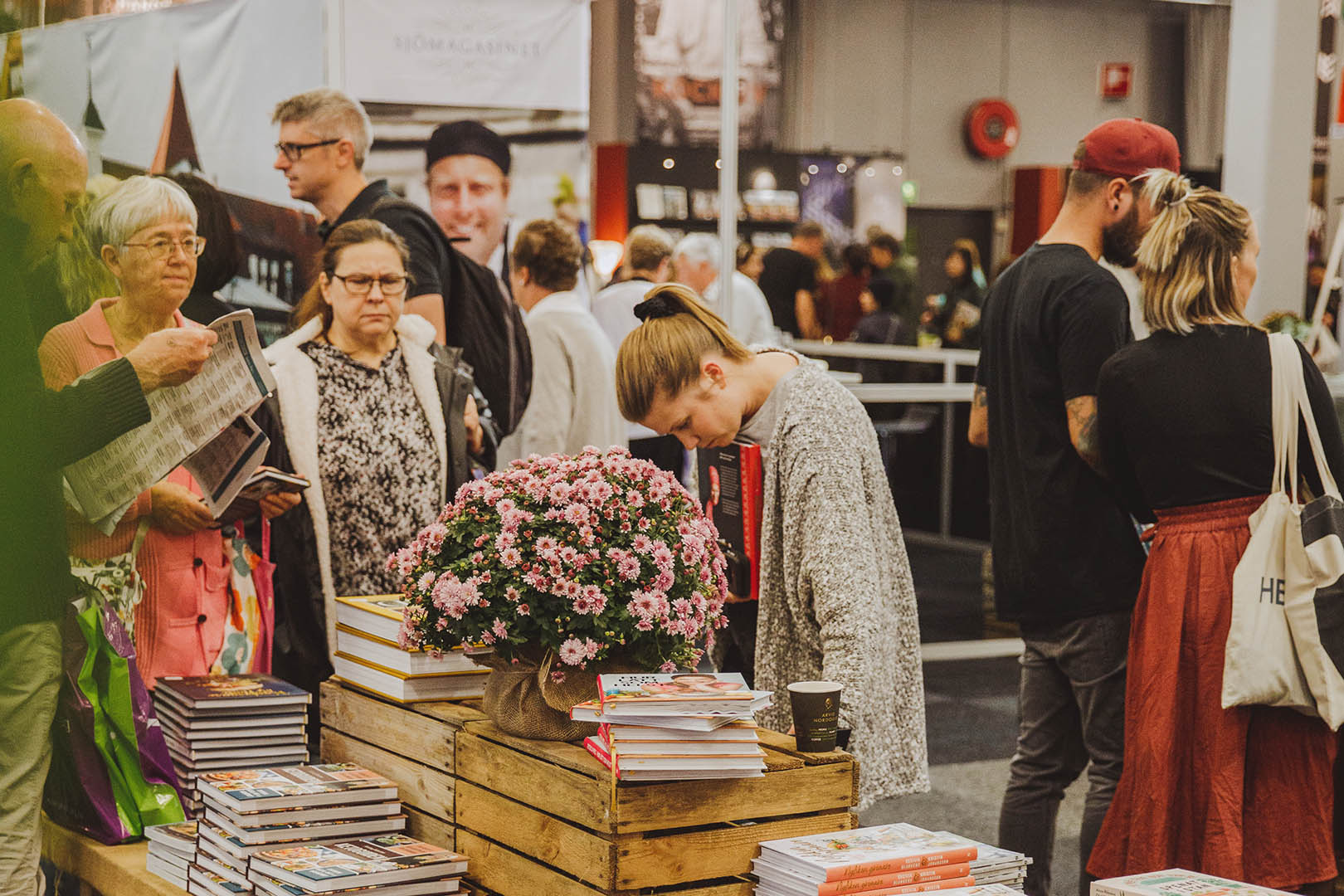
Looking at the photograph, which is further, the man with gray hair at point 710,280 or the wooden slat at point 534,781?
the man with gray hair at point 710,280

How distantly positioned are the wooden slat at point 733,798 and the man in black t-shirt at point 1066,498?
129cm

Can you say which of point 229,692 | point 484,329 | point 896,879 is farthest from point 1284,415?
point 484,329

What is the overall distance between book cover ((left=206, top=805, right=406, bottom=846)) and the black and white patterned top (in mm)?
1179

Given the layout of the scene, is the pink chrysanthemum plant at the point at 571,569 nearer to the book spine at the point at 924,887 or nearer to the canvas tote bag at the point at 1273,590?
the book spine at the point at 924,887

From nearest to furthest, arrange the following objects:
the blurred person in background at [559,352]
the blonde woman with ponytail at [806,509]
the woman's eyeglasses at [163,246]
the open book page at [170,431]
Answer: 1. the blonde woman with ponytail at [806,509]
2. the open book page at [170,431]
3. the woman's eyeglasses at [163,246]
4. the blurred person in background at [559,352]

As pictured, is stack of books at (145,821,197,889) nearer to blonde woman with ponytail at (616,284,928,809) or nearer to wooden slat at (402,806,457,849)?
wooden slat at (402,806,457,849)

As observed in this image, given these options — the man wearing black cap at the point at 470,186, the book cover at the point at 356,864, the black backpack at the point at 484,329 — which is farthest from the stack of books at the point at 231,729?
the man wearing black cap at the point at 470,186

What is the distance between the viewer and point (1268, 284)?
18.8ft

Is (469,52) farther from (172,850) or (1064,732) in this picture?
(172,850)

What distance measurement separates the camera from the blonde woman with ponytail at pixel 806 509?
2.27 m

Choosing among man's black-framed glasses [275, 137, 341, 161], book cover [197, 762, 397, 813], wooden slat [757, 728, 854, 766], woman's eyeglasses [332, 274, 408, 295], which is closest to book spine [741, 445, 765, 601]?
wooden slat [757, 728, 854, 766]

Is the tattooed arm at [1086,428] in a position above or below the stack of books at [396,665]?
above

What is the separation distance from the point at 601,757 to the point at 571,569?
0.78 feet

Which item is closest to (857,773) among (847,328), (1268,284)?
(1268,284)
